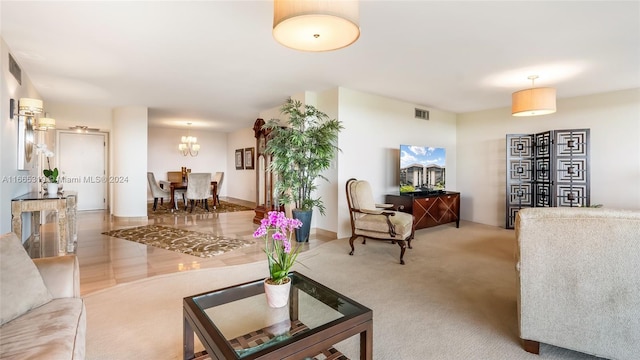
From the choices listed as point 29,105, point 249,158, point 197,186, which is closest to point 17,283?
point 29,105

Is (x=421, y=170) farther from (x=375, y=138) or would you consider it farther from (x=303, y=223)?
(x=303, y=223)

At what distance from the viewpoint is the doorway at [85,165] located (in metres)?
6.95

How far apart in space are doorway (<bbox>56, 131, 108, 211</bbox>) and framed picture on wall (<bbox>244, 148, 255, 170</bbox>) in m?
3.75

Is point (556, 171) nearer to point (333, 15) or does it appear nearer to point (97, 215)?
point (333, 15)

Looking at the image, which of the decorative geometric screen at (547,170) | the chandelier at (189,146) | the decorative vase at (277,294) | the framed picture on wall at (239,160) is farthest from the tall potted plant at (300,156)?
the framed picture on wall at (239,160)

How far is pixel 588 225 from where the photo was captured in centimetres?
160

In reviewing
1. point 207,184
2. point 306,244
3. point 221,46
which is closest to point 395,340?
point 306,244

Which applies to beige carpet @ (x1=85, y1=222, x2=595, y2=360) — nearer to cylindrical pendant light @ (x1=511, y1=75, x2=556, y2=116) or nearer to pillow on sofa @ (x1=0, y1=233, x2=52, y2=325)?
pillow on sofa @ (x1=0, y1=233, x2=52, y2=325)

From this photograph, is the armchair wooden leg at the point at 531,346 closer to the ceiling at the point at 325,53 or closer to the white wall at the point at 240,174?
the ceiling at the point at 325,53

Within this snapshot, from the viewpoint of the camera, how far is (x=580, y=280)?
1620mm

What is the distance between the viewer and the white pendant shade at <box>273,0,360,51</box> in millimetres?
1513

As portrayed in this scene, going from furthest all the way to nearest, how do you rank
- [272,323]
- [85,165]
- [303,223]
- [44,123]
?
[85,165] → [44,123] → [303,223] → [272,323]

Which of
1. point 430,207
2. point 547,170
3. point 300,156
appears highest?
point 300,156

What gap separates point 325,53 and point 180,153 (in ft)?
26.8
